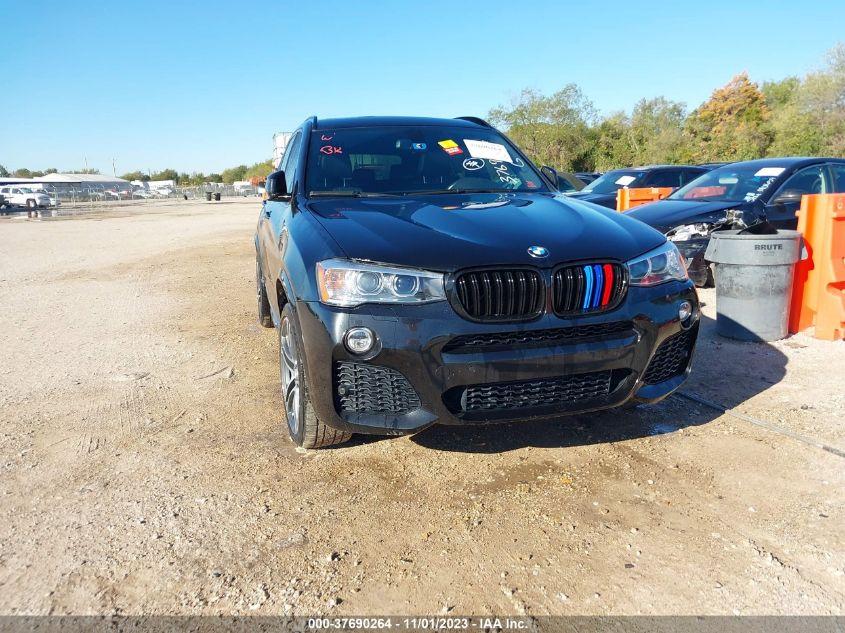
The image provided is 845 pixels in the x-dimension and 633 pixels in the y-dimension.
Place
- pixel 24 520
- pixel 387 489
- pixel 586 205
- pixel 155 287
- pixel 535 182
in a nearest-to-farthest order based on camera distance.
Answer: pixel 24 520 < pixel 387 489 < pixel 586 205 < pixel 535 182 < pixel 155 287

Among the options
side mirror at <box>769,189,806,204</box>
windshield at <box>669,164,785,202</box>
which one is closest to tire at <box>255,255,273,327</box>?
windshield at <box>669,164,785,202</box>

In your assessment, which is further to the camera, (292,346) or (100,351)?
(100,351)

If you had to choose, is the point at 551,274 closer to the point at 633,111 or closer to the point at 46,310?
the point at 46,310

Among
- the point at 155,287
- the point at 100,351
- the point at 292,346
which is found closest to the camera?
the point at 292,346

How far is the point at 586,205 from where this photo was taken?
3662mm

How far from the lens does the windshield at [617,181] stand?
39.4ft

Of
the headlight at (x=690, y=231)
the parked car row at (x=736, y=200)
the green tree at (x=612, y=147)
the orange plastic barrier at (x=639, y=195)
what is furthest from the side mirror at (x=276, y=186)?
the green tree at (x=612, y=147)

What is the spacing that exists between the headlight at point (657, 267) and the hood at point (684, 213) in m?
4.11

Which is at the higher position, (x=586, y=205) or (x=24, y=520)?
(x=586, y=205)

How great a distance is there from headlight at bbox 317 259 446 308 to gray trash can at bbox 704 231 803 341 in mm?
3462

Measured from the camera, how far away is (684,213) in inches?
280

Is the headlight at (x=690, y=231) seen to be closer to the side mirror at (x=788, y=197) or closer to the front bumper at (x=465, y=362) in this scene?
the side mirror at (x=788, y=197)

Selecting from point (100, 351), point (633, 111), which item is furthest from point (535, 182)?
point (633, 111)

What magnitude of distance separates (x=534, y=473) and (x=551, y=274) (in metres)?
0.97
